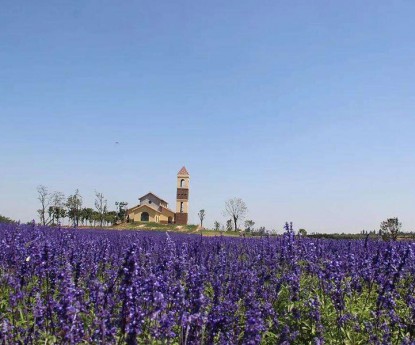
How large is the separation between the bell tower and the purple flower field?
69641mm

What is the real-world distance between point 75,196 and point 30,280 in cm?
7965

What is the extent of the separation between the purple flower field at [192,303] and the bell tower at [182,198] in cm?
6964

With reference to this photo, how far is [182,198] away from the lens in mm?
81062

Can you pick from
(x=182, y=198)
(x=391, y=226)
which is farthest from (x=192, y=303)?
(x=182, y=198)

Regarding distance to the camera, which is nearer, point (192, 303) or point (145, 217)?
point (192, 303)

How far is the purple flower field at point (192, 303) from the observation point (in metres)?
4.16

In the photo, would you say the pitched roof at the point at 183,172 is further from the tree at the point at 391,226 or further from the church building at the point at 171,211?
the tree at the point at 391,226

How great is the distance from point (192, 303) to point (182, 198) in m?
76.2

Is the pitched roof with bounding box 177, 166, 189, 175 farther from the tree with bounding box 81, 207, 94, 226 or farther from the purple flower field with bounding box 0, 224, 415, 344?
the purple flower field with bounding box 0, 224, 415, 344

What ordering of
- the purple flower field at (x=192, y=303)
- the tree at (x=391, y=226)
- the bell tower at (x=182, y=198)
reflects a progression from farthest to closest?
the bell tower at (x=182, y=198) → the tree at (x=391, y=226) → the purple flower field at (x=192, y=303)

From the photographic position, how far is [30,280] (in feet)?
27.9

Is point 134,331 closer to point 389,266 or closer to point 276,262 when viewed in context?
point 389,266

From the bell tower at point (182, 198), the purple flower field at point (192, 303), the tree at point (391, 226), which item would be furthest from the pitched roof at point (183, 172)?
the purple flower field at point (192, 303)

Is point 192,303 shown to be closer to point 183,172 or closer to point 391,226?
point 391,226
